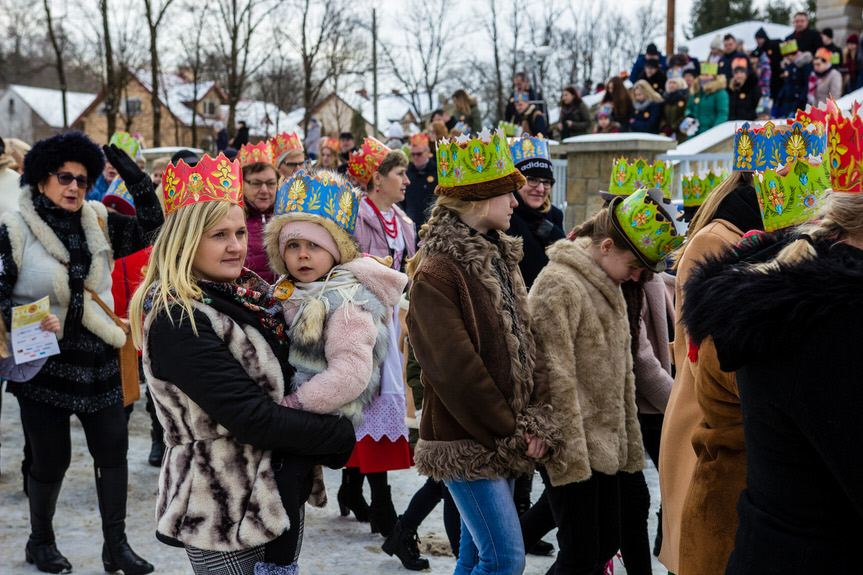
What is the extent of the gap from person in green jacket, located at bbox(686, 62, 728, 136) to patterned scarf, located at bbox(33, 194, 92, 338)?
11.2m

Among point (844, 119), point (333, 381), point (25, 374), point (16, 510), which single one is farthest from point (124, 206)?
point (844, 119)

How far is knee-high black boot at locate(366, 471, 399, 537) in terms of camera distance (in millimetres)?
4855


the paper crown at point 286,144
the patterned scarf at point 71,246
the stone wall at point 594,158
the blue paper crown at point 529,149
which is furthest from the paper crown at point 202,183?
the stone wall at point 594,158

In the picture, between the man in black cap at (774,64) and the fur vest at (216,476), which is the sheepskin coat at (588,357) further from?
the man in black cap at (774,64)

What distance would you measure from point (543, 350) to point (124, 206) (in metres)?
3.51

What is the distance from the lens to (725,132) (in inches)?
460

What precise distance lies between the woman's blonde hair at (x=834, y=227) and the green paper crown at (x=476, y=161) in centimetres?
167

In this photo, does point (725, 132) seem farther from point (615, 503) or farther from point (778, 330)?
point (778, 330)

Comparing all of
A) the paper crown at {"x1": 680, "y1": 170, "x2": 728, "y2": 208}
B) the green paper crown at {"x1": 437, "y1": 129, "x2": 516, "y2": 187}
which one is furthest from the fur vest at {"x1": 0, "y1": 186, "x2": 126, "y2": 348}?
the paper crown at {"x1": 680, "y1": 170, "x2": 728, "y2": 208}

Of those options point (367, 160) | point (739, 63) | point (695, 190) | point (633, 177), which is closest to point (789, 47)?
point (739, 63)

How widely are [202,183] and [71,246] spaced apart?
6.48ft

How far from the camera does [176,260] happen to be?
271 centimetres

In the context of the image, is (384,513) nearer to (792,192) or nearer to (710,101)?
(792,192)

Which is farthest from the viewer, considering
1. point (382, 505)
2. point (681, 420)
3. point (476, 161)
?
point (382, 505)
